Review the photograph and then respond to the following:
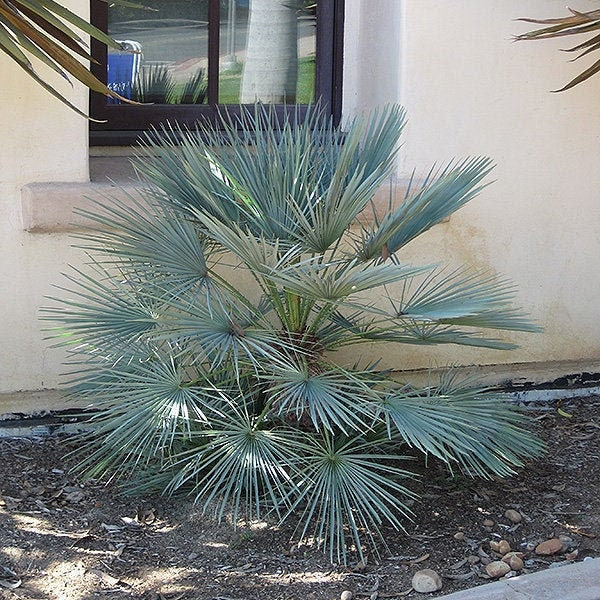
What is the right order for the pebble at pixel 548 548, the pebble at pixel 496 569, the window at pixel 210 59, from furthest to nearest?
the window at pixel 210 59 → the pebble at pixel 548 548 → the pebble at pixel 496 569

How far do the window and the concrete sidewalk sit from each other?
2330 millimetres

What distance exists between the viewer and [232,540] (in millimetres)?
3402

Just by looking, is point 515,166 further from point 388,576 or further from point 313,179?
point 388,576

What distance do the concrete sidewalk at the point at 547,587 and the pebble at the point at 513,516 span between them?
442 mm

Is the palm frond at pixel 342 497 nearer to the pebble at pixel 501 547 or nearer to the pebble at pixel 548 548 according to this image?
the pebble at pixel 501 547

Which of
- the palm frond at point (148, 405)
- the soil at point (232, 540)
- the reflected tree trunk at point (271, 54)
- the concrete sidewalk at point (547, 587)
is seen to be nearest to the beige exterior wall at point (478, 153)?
the reflected tree trunk at point (271, 54)

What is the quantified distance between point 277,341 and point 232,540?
0.69 m

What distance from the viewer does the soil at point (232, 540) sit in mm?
3164

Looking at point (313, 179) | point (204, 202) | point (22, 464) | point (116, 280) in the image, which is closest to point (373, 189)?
point (313, 179)

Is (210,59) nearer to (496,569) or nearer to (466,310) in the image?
(466,310)

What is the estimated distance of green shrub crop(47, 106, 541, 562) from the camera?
10.7ft

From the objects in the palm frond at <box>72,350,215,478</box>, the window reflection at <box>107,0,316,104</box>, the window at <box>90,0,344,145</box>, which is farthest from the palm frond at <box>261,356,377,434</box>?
the window reflection at <box>107,0,316,104</box>

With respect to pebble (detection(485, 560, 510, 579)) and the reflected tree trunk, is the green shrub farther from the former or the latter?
the reflected tree trunk

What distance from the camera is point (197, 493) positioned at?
143 inches
